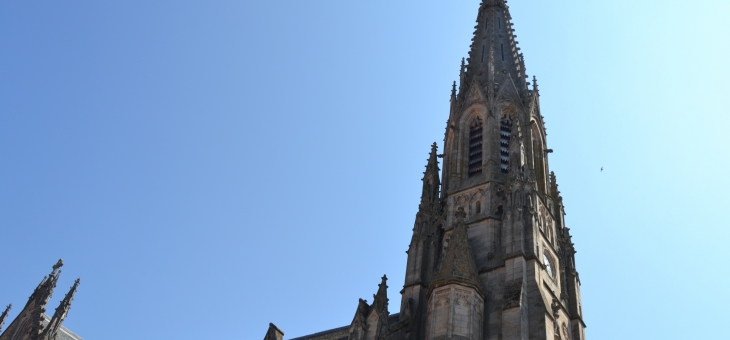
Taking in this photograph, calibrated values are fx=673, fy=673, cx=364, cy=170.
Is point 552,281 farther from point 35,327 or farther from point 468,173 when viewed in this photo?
point 35,327

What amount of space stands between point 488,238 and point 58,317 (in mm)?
28425

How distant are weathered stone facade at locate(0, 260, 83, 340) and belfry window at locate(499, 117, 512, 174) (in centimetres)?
2909

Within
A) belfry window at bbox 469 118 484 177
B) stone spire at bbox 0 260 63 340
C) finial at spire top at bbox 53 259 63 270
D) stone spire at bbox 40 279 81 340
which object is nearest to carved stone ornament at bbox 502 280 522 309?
belfry window at bbox 469 118 484 177

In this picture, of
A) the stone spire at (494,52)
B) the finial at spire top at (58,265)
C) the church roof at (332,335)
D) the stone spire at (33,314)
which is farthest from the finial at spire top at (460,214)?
the finial at spire top at (58,265)

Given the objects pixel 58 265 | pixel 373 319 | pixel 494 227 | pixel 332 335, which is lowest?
pixel 373 319

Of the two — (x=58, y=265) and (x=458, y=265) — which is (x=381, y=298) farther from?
(x=58, y=265)

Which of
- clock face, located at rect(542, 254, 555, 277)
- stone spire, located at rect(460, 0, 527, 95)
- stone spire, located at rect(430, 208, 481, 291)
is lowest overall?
stone spire, located at rect(430, 208, 481, 291)

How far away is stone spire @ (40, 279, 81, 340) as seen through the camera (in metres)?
41.6

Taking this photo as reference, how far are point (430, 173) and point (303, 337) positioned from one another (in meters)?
13.0

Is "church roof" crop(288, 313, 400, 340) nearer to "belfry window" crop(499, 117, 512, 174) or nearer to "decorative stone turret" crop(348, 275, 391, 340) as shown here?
"decorative stone turret" crop(348, 275, 391, 340)

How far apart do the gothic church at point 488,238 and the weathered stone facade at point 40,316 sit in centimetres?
1579

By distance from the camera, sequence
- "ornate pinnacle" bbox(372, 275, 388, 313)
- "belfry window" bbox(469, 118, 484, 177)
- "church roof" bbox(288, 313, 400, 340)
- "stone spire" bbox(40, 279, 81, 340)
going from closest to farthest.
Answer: "ornate pinnacle" bbox(372, 275, 388, 313) < "belfry window" bbox(469, 118, 484, 177) < "church roof" bbox(288, 313, 400, 340) < "stone spire" bbox(40, 279, 81, 340)

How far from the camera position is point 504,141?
126 feet

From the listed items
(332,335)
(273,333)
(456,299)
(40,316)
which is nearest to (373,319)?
(456,299)
